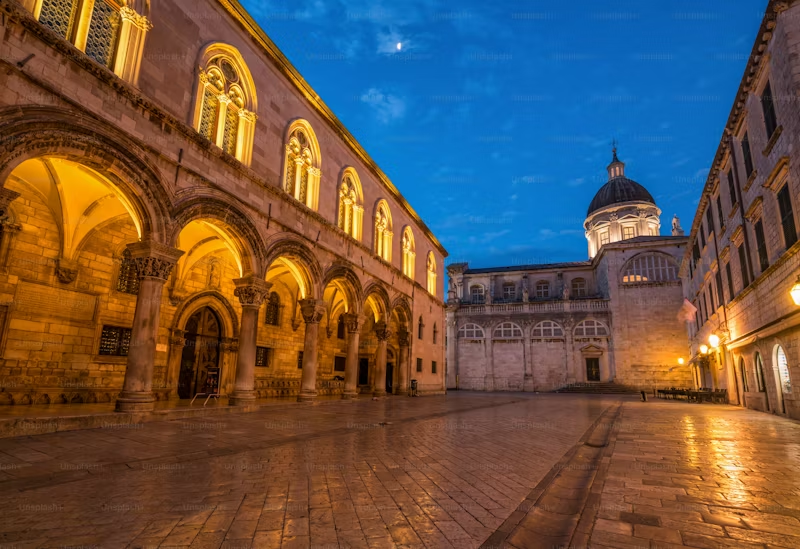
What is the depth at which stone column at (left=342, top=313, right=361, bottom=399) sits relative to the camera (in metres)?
18.1

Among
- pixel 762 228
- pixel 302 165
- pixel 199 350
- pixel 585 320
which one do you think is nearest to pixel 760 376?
pixel 762 228

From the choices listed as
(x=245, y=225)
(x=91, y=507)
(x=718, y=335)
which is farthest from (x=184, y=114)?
(x=718, y=335)

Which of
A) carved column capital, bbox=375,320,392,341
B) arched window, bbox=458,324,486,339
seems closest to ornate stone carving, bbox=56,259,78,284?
carved column capital, bbox=375,320,392,341

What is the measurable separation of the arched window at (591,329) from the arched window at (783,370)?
27032 millimetres

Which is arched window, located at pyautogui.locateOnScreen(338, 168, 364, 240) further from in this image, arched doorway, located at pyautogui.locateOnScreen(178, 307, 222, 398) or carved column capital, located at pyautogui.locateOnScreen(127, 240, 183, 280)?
carved column capital, located at pyautogui.locateOnScreen(127, 240, 183, 280)

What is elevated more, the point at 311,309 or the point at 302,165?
the point at 302,165

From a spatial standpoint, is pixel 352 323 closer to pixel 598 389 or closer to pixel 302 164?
pixel 302 164

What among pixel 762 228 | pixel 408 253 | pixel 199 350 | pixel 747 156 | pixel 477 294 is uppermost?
pixel 477 294

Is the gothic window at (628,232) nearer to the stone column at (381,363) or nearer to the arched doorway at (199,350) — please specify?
the stone column at (381,363)

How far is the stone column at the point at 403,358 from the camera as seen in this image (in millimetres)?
24219

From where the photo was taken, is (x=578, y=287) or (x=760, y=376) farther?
(x=578, y=287)

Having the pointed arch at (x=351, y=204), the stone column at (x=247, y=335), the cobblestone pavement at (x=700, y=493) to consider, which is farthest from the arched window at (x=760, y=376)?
the stone column at (x=247, y=335)

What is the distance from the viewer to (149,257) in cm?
962

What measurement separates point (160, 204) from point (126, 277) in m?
4.98
